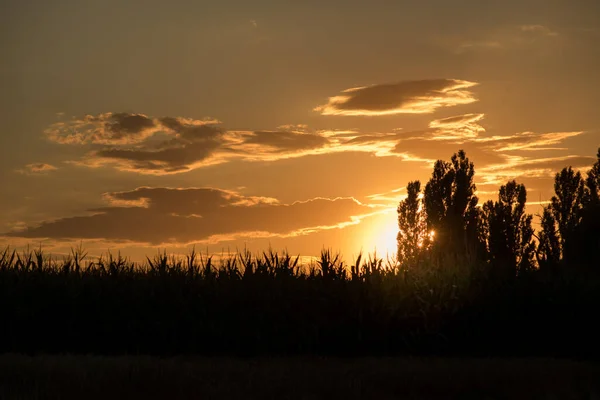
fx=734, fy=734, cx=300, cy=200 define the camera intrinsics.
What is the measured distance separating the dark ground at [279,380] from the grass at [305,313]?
2673 millimetres

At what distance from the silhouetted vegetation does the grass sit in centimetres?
3

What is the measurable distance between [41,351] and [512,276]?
1186cm

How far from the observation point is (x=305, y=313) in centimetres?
1733

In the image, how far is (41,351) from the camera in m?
17.5

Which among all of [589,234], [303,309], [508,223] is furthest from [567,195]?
[303,309]

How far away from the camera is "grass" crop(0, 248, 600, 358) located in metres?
17.2

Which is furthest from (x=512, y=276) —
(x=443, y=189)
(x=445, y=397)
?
(x=443, y=189)

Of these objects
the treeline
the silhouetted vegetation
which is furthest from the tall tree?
the silhouetted vegetation

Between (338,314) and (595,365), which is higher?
(338,314)

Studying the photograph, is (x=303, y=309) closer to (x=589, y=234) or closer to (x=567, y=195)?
(x=589, y=234)

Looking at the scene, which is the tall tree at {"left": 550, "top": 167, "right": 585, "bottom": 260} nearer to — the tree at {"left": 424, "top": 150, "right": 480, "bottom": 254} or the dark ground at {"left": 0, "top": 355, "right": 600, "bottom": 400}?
the tree at {"left": 424, "top": 150, "right": 480, "bottom": 254}

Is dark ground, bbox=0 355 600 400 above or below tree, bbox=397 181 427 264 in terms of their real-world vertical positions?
below

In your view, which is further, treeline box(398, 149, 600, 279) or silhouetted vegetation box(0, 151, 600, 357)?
treeline box(398, 149, 600, 279)

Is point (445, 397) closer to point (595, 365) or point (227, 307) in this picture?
point (595, 365)
